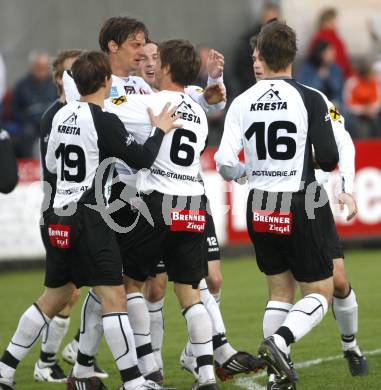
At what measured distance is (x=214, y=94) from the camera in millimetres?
7930

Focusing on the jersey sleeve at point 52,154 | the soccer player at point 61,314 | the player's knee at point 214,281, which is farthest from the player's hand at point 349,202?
the soccer player at point 61,314

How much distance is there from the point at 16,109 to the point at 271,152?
9.60 metres

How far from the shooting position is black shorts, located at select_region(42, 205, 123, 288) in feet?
23.3

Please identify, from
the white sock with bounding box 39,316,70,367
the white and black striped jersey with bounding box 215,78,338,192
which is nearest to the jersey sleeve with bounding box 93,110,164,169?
the white and black striped jersey with bounding box 215,78,338,192

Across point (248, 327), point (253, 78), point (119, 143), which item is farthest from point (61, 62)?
point (253, 78)

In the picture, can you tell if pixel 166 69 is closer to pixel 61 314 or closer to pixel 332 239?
pixel 332 239

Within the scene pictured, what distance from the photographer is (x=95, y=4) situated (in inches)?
717

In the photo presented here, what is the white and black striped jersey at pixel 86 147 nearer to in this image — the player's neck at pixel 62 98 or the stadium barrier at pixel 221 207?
the player's neck at pixel 62 98

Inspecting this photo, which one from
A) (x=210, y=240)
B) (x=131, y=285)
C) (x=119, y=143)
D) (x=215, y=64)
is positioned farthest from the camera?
(x=210, y=240)

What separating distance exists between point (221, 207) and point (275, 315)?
306 inches

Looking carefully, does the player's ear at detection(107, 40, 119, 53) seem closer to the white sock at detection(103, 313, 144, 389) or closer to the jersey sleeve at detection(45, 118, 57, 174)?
the jersey sleeve at detection(45, 118, 57, 174)

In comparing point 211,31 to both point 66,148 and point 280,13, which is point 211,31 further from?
point 66,148

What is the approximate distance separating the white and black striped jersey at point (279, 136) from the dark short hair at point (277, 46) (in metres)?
0.11

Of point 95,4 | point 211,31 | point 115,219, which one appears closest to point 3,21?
point 95,4
